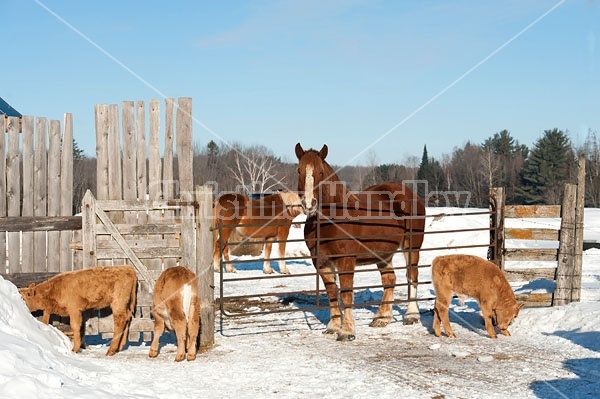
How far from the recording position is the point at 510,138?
7144 cm

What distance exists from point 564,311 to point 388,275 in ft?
8.45

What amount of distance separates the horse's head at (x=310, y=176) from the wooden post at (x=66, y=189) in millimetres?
2998

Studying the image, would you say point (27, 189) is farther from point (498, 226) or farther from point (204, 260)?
point (498, 226)

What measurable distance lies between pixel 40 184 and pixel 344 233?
4.10m

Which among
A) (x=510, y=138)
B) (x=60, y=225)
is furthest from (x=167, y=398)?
(x=510, y=138)

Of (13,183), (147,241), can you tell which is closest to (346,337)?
(147,241)

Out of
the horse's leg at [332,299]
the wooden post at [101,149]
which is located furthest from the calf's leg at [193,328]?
the horse's leg at [332,299]

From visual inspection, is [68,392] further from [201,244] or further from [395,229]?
[395,229]

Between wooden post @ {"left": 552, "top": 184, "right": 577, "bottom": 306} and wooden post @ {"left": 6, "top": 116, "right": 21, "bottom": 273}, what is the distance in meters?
7.75

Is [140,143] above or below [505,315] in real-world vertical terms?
above

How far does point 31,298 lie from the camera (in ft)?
22.4

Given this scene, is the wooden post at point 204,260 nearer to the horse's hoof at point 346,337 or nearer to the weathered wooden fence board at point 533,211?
the horse's hoof at point 346,337

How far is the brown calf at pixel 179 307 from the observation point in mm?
6812

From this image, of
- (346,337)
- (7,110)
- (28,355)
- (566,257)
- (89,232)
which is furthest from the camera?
(7,110)
